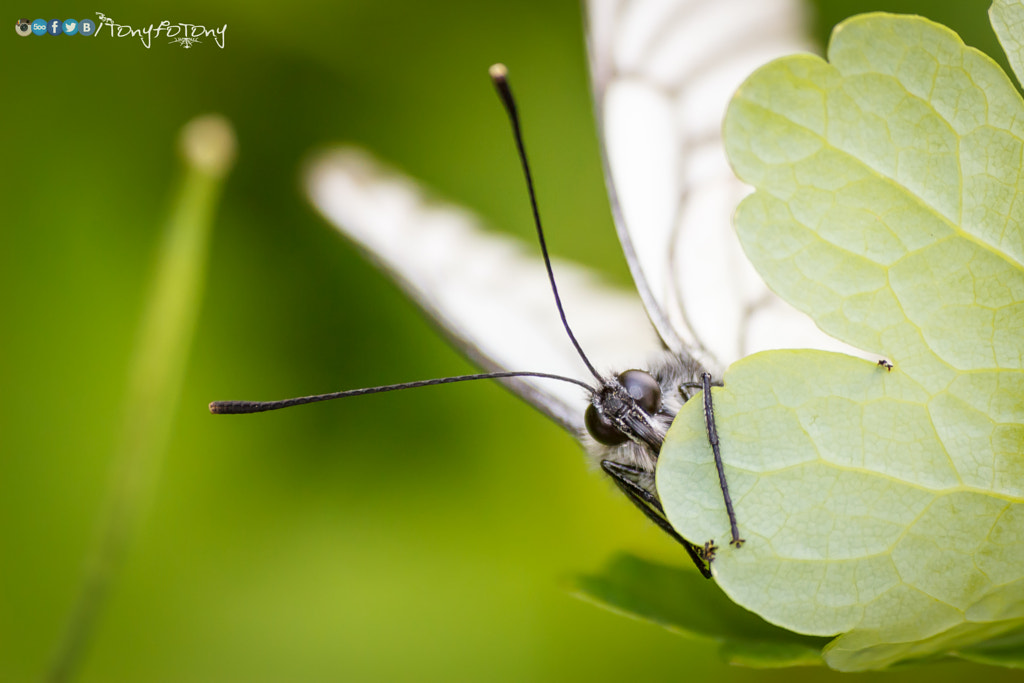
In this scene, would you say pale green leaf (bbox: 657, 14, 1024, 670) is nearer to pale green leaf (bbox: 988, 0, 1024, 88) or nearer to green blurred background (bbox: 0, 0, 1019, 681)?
pale green leaf (bbox: 988, 0, 1024, 88)

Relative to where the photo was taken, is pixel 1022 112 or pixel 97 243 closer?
pixel 1022 112

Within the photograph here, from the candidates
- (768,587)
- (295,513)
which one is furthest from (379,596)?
(768,587)

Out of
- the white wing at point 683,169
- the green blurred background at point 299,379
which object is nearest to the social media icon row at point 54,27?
the green blurred background at point 299,379

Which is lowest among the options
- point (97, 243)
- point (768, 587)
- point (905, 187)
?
point (768, 587)

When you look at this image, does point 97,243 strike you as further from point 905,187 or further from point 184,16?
point 905,187

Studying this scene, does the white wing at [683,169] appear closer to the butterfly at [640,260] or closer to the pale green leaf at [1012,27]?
the butterfly at [640,260]

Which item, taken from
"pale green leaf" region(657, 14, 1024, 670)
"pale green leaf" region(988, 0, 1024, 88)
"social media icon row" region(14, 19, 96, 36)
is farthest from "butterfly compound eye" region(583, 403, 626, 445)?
"social media icon row" region(14, 19, 96, 36)

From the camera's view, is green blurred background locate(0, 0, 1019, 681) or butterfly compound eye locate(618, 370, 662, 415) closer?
butterfly compound eye locate(618, 370, 662, 415)
